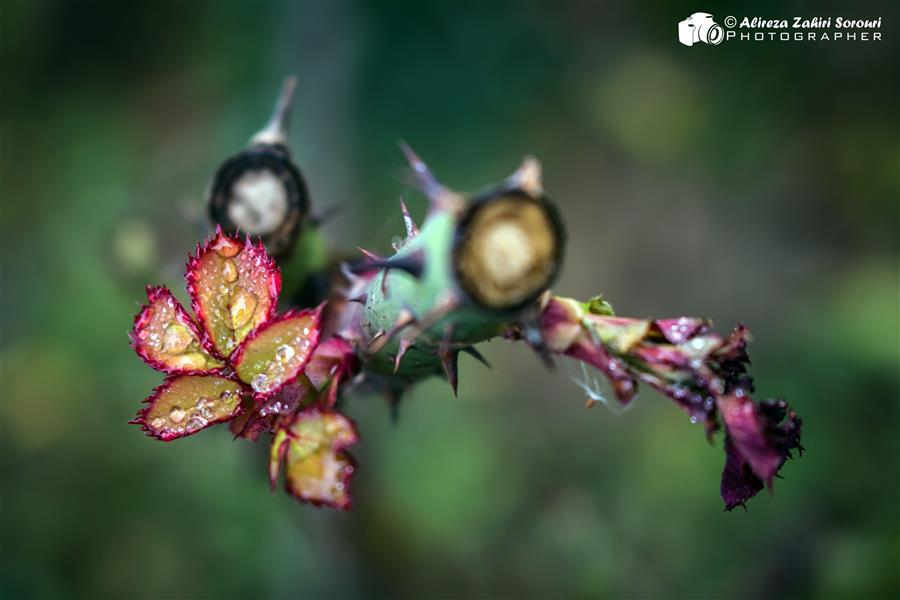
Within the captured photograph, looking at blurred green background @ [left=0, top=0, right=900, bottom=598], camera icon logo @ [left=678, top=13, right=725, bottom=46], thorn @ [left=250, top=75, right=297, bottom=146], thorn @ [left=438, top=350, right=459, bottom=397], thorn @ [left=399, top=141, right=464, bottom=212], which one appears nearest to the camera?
thorn @ [left=399, top=141, right=464, bottom=212]

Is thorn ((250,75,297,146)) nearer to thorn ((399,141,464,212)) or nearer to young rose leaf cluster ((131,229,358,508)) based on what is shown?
young rose leaf cluster ((131,229,358,508))

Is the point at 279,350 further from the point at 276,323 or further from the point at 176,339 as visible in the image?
the point at 176,339

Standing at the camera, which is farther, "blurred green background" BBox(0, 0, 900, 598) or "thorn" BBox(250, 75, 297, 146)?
"blurred green background" BBox(0, 0, 900, 598)

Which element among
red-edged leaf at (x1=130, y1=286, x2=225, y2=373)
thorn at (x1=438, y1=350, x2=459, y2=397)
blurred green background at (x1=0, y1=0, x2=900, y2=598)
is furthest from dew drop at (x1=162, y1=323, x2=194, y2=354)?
blurred green background at (x1=0, y1=0, x2=900, y2=598)

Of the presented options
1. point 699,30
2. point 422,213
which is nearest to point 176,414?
point 422,213

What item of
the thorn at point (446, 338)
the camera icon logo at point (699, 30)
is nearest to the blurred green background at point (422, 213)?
the camera icon logo at point (699, 30)

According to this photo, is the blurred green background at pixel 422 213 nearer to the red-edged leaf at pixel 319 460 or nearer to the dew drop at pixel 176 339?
the dew drop at pixel 176 339
